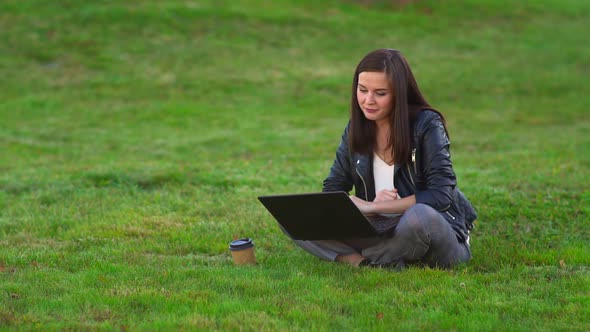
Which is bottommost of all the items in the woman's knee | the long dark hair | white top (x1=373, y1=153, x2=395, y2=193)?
the woman's knee

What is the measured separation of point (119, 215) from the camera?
9.48 metres

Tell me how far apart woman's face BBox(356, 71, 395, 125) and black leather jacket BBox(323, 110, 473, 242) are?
31 centimetres

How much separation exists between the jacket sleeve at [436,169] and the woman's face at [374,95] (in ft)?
1.30

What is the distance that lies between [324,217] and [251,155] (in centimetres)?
960

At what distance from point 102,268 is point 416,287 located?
275cm

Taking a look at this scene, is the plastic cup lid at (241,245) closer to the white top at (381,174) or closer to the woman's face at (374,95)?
the white top at (381,174)

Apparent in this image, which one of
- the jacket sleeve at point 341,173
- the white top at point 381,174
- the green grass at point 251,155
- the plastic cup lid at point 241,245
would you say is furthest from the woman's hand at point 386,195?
the plastic cup lid at point 241,245

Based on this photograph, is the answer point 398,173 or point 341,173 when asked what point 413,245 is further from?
point 341,173

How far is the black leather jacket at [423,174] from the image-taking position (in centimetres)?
657

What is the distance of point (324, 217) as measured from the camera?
643 cm

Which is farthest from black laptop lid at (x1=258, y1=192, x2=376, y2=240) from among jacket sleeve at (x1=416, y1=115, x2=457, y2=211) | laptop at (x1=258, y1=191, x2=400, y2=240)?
jacket sleeve at (x1=416, y1=115, x2=457, y2=211)

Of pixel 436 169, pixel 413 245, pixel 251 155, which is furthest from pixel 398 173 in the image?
pixel 251 155

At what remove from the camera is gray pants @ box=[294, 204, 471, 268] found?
6.43 metres

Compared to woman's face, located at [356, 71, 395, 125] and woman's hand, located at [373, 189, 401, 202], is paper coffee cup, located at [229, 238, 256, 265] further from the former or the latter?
woman's face, located at [356, 71, 395, 125]
